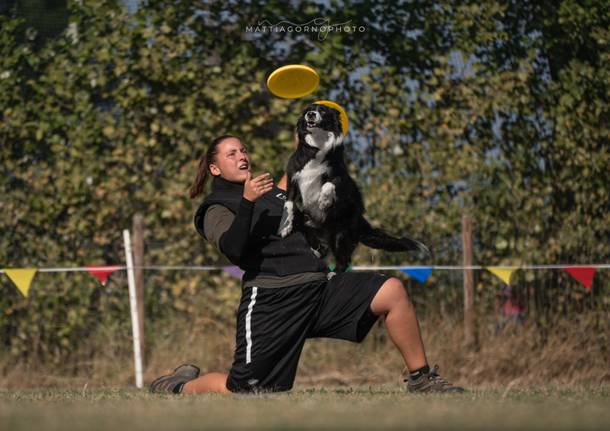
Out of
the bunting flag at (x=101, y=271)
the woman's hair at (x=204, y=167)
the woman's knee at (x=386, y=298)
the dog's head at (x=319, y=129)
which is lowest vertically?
the bunting flag at (x=101, y=271)

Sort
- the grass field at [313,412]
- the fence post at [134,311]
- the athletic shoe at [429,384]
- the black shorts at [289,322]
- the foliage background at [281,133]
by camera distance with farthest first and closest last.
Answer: the foliage background at [281,133] → the fence post at [134,311] → the black shorts at [289,322] → the athletic shoe at [429,384] → the grass field at [313,412]

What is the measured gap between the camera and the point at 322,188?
405cm

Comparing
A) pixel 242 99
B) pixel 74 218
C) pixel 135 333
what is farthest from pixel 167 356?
pixel 242 99

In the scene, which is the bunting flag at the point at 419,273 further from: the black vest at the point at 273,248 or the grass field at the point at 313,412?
the grass field at the point at 313,412

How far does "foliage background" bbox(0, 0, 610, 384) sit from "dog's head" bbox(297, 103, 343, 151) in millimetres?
3156

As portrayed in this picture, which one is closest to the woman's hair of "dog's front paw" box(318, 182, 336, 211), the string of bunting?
"dog's front paw" box(318, 182, 336, 211)

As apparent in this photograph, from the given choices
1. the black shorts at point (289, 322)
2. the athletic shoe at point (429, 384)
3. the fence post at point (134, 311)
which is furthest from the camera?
the fence post at point (134, 311)

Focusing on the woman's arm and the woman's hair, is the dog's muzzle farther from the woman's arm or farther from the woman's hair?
the woman's hair

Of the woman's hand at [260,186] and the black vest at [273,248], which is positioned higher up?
the woman's hand at [260,186]

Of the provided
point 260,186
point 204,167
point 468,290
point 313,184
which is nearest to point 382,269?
point 468,290

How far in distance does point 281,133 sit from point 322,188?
10.9 feet

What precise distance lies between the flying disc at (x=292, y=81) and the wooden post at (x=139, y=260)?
250 centimetres

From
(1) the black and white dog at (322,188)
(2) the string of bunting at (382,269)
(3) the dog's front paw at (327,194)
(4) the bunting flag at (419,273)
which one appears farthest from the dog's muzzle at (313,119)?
(4) the bunting flag at (419,273)

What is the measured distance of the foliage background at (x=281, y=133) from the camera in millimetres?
7180
